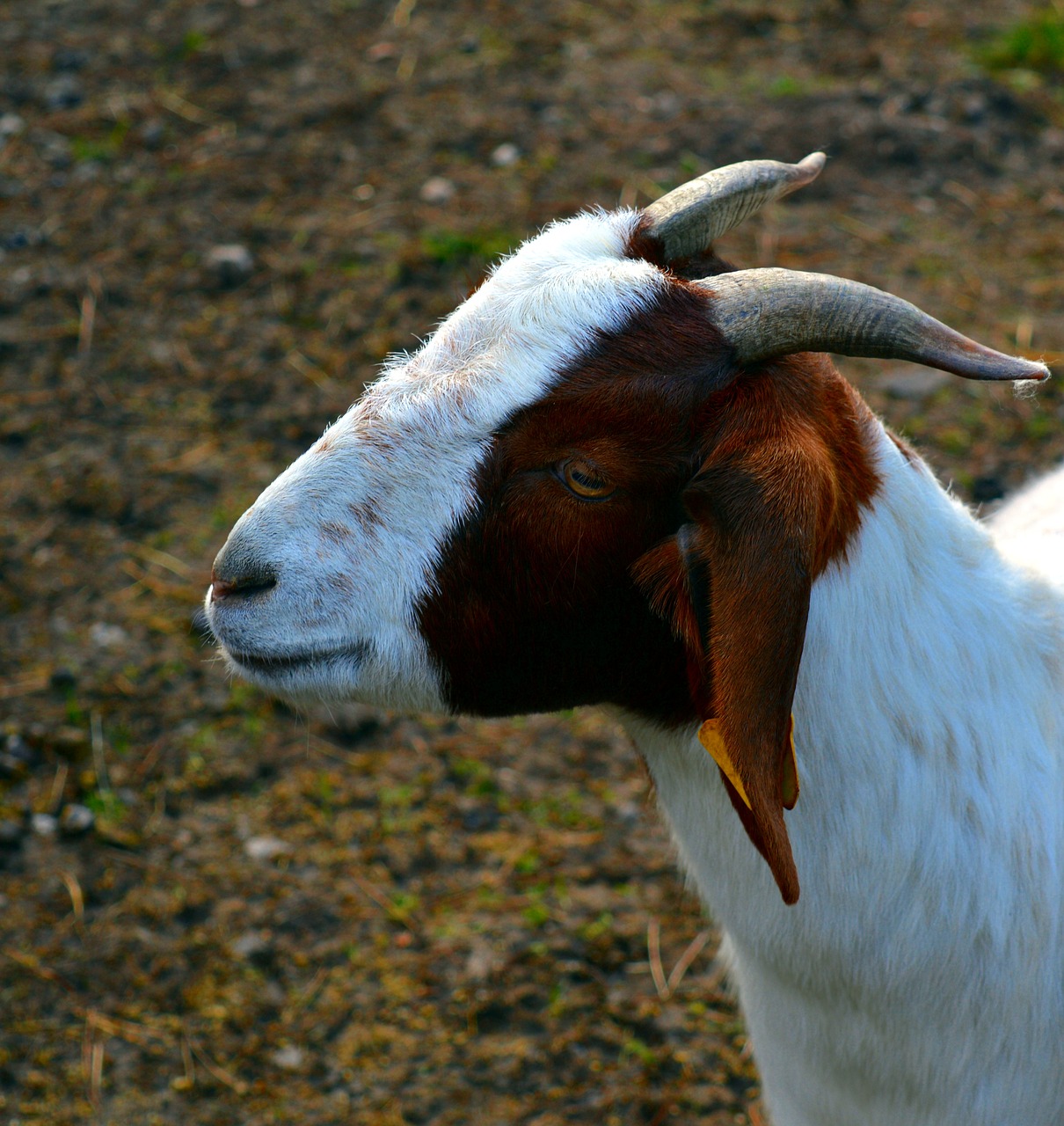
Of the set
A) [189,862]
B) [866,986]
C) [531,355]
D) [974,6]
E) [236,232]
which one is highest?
[531,355]

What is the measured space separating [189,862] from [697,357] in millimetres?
2413

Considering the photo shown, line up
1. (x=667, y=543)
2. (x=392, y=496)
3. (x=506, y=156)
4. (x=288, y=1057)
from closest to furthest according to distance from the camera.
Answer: (x=667, y=543), (x=392, y=496), (x=288, y=1057), (x=506, y=156)

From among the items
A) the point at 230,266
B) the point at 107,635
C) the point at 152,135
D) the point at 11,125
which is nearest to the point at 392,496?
the point at 107,635

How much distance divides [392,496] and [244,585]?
295 millimetres

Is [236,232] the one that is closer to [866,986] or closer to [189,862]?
[189,862]

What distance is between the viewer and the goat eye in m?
1.92

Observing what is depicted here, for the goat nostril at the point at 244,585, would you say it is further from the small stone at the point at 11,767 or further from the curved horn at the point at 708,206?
the small stone at the point at 11,767

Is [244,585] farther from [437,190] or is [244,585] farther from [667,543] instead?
[437,190]

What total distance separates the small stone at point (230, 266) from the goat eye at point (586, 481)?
12.5ft

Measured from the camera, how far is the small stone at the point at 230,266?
5.32 metres

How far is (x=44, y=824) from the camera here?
3580 millimetres

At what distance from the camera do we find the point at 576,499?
194cm

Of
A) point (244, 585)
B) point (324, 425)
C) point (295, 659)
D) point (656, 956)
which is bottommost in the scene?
point (656, 956)

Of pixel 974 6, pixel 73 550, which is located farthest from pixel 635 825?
pixel 974 6
